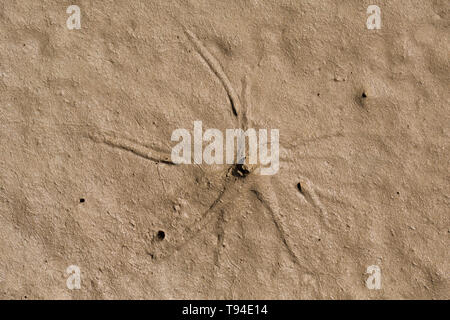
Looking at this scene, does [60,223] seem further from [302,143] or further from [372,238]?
[372,238]

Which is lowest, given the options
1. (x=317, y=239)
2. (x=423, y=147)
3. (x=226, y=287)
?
(x=226, y=287)

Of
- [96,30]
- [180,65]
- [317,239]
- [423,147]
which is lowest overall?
[317,239]

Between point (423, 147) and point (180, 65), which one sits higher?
point (180, 65)

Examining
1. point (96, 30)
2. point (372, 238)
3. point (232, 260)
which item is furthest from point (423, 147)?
point (96, 30)

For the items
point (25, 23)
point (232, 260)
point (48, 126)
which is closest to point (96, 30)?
point (25, 23)

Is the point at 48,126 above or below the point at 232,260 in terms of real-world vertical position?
above

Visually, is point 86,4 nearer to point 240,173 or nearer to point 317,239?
point 240,173
